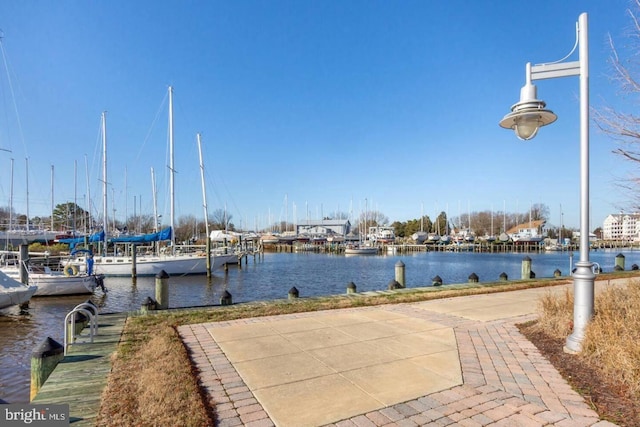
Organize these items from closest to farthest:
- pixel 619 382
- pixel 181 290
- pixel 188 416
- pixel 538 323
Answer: pixel 188 416 < pixel 619 382 < pixel 538 323 < pixel 181 290

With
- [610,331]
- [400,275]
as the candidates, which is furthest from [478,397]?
[400,275]

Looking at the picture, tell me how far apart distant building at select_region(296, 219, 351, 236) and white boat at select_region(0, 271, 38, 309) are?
101693mm

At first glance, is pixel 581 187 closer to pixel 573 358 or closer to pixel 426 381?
pixel 573 358

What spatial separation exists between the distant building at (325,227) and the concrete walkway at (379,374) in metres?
109

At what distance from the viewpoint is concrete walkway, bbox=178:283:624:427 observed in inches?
141

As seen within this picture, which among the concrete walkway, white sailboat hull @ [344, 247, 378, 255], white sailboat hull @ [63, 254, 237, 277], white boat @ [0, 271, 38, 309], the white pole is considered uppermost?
the white pole

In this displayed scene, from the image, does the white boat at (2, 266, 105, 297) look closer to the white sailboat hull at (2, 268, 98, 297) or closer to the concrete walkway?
the white sailboat hull at (2, 268, 98, 297)

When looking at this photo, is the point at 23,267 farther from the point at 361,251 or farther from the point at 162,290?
the point at 361,251

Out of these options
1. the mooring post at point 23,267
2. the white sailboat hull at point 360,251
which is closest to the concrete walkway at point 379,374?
the mooring post at point 23,267

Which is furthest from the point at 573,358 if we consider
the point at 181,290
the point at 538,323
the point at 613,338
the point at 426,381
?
the point at 181,290

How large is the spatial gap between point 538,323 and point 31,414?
764cm

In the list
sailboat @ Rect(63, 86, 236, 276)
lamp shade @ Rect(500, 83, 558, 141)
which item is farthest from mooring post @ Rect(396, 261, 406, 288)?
sailboat @ Rect(63, 86, 236, 276)

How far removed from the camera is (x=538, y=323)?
6.86 meters

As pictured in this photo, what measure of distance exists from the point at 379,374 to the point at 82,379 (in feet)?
12.1
